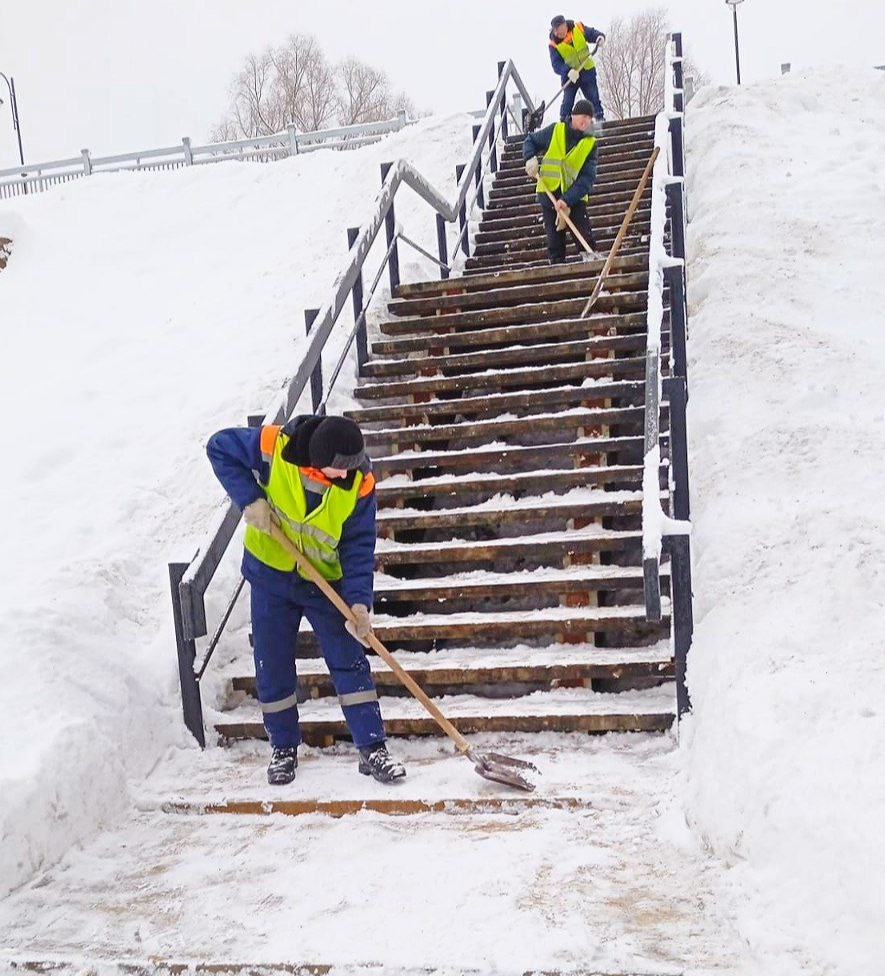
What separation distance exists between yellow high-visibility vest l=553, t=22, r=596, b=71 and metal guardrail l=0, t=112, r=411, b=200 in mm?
6365

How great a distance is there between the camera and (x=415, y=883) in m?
3.28

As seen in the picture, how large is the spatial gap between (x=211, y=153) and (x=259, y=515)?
17517mm

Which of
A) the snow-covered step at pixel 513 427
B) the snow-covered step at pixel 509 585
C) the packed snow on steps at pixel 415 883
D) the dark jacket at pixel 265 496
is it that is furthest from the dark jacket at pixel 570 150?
the packed snow on steps at pixel 415 883

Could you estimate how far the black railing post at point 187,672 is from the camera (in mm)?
4605

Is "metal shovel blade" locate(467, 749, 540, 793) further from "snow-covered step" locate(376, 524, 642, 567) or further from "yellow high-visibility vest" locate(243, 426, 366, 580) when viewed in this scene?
"snow-covered step" locate(376, 524, 642, 567)

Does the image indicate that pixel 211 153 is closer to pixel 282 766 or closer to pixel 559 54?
pixel 559 54

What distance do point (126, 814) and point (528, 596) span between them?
2193 millimetres

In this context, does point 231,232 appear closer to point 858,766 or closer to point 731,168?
point 731,168

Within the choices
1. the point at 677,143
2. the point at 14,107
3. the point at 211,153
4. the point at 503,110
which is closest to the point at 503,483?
the point at 677,143

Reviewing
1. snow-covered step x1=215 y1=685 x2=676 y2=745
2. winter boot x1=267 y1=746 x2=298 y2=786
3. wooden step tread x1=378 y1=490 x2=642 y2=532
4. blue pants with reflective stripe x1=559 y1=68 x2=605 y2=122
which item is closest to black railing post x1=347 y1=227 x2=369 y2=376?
wooden step tread x1=378 y1=490 x2=642 y2=532

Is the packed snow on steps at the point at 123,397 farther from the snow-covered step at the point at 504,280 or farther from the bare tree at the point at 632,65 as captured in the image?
the bare tree at the point at 632,65

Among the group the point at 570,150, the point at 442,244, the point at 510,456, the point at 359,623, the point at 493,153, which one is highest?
the point at 493,153

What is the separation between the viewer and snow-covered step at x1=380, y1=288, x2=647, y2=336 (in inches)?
278

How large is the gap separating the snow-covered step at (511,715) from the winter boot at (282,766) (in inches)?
11.8
